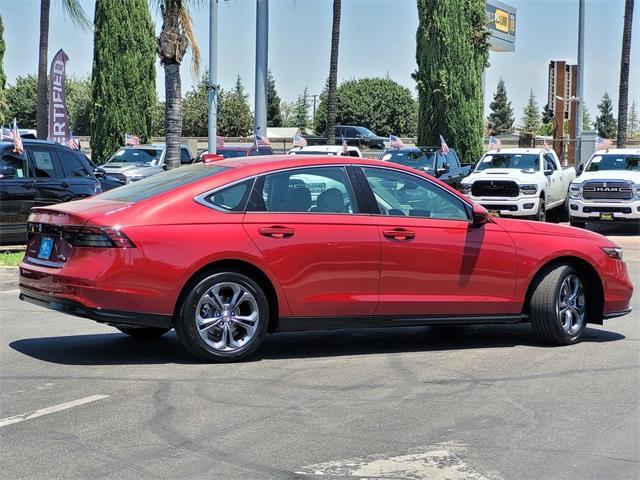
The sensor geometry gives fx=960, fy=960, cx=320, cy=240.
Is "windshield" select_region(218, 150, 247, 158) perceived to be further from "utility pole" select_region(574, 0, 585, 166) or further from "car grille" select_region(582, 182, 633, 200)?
"utility pole" select_region(574, 0, 585, 166)

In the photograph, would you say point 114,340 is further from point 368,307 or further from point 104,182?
point 104,182

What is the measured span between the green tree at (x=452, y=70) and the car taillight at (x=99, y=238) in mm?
28056

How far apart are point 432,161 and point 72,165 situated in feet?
42.1

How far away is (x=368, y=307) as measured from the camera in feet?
25.6

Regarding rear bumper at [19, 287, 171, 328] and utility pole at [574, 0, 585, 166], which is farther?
utility pole at [574, 0, 585, 166]

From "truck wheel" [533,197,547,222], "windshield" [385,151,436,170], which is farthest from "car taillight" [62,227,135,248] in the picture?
"windshield" [385,151,436,170]

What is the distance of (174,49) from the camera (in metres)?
18.1

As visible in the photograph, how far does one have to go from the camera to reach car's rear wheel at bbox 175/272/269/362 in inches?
285

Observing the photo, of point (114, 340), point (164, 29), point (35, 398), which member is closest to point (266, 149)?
point (164, 29)

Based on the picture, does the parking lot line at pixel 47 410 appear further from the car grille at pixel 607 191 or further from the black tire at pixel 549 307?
the car grille at pixel 607 191

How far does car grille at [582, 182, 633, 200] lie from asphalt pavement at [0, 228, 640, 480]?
13105 mm

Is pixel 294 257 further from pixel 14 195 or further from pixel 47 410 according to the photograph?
pixel 14 195

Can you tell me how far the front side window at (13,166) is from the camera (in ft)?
49.5

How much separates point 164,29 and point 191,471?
14.5 m
